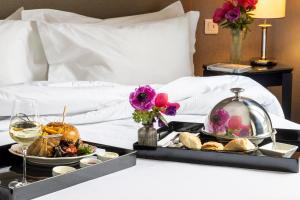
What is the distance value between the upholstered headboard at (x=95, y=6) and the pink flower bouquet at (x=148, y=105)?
184cm

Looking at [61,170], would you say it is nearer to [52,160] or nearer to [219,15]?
[52,160]

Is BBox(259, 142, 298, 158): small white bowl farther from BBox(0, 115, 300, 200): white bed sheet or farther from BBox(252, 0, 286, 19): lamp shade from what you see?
BBox(252, 0, 286, 19): lamp shade

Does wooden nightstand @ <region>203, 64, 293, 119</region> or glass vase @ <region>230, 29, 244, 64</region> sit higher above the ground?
glass vase @ <region>230, 29, 244, 64</region>

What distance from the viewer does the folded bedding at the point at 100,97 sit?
2611 millimetres

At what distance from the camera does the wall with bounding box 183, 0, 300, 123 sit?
14.2 ft

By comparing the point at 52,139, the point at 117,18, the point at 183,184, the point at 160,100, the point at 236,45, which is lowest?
the point at 183,184

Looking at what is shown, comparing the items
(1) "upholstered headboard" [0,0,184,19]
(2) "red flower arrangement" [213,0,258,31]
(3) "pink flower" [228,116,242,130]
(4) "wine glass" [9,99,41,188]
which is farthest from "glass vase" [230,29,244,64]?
(4) "wine glass" [9,99,41,188]

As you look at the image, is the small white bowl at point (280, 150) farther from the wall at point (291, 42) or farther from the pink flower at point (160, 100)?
the wall at point (291, 42)

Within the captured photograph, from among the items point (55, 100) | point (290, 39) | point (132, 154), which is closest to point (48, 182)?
point (132, 154)

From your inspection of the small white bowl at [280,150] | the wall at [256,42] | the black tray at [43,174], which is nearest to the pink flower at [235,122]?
the small white bowl at [280,150]

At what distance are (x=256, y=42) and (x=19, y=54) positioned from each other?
202 cm

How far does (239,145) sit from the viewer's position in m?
1.92

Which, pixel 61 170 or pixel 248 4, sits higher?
pixel 248 4

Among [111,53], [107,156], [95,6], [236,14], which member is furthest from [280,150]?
[95,6]
